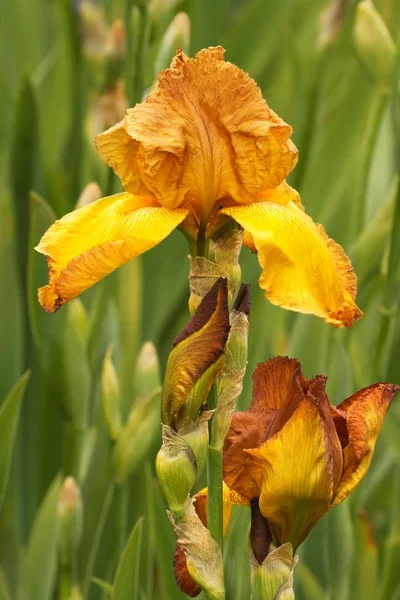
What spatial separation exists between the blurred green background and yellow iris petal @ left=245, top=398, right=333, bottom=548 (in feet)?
0.83

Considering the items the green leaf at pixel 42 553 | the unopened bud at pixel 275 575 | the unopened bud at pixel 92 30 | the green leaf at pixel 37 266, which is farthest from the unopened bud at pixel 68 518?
the unopened bud at pixel 92 30

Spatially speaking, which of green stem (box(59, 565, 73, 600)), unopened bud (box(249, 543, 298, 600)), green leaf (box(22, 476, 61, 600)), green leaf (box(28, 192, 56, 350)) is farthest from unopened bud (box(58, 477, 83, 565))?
unopened bud (box(249, 543, 298, 600))

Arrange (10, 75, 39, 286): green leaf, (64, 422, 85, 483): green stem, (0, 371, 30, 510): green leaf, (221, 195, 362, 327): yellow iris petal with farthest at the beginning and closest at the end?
(10, 75, 39, 286): green leaf, (64, 422, 85, 483): green stem, (0, 371, 30, 510): green leaf, (221, 195, 362, 327): yellow iris petal

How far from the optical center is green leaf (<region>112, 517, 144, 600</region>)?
0.93 meters

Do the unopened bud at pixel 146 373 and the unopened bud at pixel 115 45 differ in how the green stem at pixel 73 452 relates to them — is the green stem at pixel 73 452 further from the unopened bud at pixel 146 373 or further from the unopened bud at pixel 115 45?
the unopened bud at pixel 115 45

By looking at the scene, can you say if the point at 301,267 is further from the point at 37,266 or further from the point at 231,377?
the point at 37,266

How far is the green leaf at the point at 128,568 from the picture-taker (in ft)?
3.05

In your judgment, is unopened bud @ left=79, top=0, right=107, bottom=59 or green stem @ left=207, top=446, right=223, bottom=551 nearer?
green stem @ left=207, top=446, right=223, bottom=551

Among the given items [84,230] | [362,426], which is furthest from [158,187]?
[362,426]

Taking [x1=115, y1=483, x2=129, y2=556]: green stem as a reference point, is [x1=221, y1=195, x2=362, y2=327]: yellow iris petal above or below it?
above

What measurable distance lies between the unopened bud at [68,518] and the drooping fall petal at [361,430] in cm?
50

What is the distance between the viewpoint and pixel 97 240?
0.65 m

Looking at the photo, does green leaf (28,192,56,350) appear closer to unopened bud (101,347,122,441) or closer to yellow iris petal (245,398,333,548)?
unopened bud (101,347,122,441)

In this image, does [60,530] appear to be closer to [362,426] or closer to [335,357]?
[335,357]
